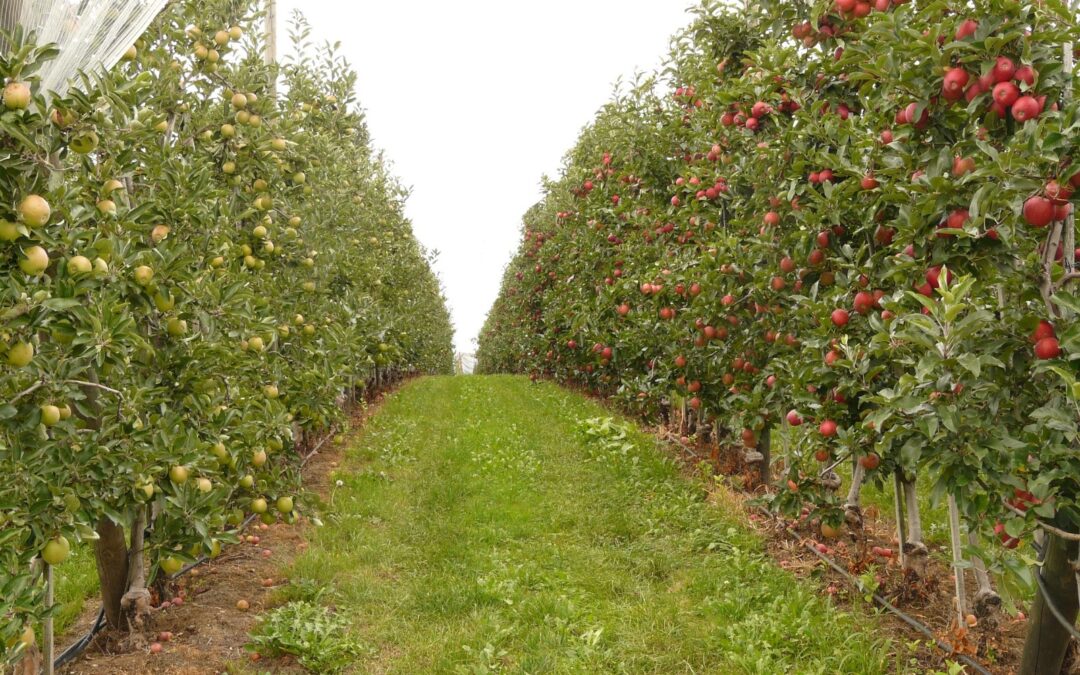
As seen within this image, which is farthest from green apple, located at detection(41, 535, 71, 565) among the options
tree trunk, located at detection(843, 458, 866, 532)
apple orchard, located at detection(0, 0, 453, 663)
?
tree trunk, located at detection(843, 458, 866, 532)

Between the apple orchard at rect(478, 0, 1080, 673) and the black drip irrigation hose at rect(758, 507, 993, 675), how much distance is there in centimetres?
24

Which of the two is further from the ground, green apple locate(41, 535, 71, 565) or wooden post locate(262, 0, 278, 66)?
wooden post locate(262, 0, 278, 66)

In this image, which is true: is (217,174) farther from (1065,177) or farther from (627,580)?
(1065,177)

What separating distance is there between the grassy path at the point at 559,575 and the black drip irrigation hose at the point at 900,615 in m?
0.22

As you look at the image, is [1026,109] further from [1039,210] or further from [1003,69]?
[1039,210]

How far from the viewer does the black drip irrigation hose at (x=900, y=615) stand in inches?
144

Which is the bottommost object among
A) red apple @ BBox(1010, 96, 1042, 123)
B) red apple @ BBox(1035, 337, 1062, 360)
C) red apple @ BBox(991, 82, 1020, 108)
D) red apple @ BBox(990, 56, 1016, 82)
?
red apple @ BBox(1035, 337, 1062, 360)

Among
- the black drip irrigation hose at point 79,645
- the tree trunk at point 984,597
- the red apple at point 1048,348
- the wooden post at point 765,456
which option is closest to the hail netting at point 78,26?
the black drip irrigation hose at point 79,645

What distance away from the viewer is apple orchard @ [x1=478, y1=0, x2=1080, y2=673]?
2.77 m

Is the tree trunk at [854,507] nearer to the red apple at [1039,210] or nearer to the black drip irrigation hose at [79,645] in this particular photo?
the red apple at [1039,210]

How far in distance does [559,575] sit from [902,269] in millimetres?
3335

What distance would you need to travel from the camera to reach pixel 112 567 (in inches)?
164

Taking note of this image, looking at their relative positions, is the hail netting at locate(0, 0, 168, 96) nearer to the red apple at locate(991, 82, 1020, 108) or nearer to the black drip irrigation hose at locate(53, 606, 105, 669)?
the black drip irrigation hose at locate(53, 606, 105, 669)

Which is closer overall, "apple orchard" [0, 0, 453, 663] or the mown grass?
"apple orchard" [0, 0, 453, 663]
